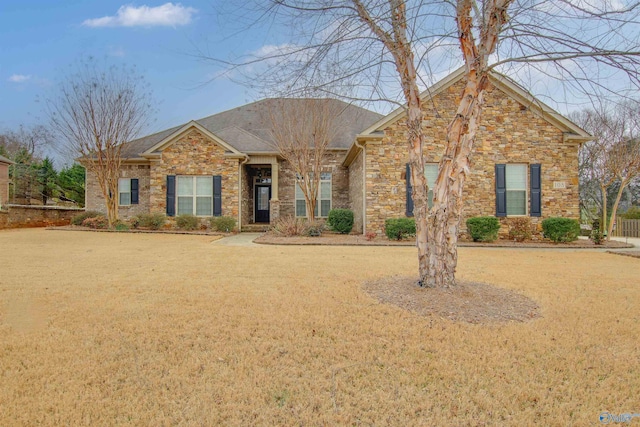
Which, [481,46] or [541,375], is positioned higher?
[481,46]

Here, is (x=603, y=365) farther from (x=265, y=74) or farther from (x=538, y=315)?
(x=265, y=74)

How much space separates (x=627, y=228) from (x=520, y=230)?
11.1 metres

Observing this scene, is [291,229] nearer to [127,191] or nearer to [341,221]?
[341,221]

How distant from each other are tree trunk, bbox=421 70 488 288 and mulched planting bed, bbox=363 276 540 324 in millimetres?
480

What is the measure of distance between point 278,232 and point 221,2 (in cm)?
938

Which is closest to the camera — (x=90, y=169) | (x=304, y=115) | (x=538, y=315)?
(x=538, y=315)

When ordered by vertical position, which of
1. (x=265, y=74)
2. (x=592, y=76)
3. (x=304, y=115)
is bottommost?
(x=592, y=76)

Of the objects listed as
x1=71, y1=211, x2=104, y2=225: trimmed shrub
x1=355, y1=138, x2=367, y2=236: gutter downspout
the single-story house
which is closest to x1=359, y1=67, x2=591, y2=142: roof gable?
the single-story house

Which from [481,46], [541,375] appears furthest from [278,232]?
[541,375]

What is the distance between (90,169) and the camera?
1645 centimetres

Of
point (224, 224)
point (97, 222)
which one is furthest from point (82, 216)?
point (224, 224)

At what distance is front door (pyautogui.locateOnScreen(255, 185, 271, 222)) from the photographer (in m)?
18.5

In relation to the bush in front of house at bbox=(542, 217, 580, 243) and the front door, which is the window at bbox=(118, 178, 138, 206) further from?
the bush in front of house at bbox=(542, 217, 580, 243)

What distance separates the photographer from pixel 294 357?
107 inches
